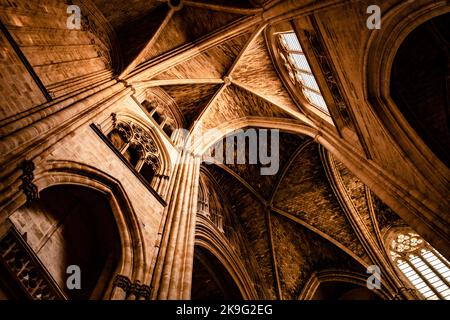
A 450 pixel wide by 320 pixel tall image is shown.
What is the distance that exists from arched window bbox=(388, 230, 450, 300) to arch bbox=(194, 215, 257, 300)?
4455mm

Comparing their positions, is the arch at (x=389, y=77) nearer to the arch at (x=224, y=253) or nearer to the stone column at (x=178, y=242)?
the stone column at (x=178, y=242)

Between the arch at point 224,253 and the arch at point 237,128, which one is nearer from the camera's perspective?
the arch at point 224,253

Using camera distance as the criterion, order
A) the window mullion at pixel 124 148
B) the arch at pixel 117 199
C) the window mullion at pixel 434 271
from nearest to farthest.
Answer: the arch at pixel 117 199 → the window mullion at pixel 124 148 → the window mullion at pixel 434 271

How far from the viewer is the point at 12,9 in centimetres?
531

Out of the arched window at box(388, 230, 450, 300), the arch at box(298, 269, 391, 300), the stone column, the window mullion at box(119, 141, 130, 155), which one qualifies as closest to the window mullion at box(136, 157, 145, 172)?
the window mullion at box(119, 141, 130, 155)

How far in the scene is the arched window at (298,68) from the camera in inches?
389

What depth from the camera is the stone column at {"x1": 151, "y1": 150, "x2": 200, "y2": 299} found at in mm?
4934

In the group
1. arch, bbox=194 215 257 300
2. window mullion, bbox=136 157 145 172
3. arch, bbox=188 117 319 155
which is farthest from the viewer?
arch, bbox=188 117 319 155

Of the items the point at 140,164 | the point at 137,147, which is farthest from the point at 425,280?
the point at 137,147

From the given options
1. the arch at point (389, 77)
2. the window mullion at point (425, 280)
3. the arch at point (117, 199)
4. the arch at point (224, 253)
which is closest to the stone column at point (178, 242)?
the arch at point (117, 199)

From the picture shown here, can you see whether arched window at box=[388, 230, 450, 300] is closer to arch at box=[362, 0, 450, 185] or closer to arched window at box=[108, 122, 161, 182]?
arch at box=[362, 0, 450, 185]

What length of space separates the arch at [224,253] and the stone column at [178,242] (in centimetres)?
138

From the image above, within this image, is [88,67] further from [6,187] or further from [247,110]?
[247,110]
